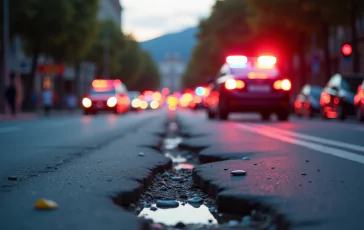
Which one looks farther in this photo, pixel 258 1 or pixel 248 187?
pixel 258 1

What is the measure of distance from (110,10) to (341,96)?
8645 centimetres

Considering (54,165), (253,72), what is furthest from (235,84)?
(54,165)

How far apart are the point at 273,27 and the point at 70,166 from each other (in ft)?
120

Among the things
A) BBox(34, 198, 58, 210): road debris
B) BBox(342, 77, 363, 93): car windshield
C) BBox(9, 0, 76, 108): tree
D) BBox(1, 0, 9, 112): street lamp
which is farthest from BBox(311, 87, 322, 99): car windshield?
BBox(34, 198, 58, 210): road debris

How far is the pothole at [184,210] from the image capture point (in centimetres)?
351

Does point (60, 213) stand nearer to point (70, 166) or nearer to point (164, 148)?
point (70, 166)

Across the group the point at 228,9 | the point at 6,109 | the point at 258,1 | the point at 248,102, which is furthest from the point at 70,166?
the point at 228,9

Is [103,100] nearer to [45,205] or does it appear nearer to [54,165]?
[54,165]

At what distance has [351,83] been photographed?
67.7 feet

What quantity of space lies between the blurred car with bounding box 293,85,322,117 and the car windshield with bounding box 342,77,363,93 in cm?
612

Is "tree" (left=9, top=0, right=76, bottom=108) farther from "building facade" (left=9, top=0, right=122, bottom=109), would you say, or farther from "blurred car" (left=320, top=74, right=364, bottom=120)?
"blurred car" (left=320, top=74, right=364, bottom=120)

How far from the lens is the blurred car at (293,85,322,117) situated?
27.0 meters

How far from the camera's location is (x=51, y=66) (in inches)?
1577

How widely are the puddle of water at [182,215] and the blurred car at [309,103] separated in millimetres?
23349
